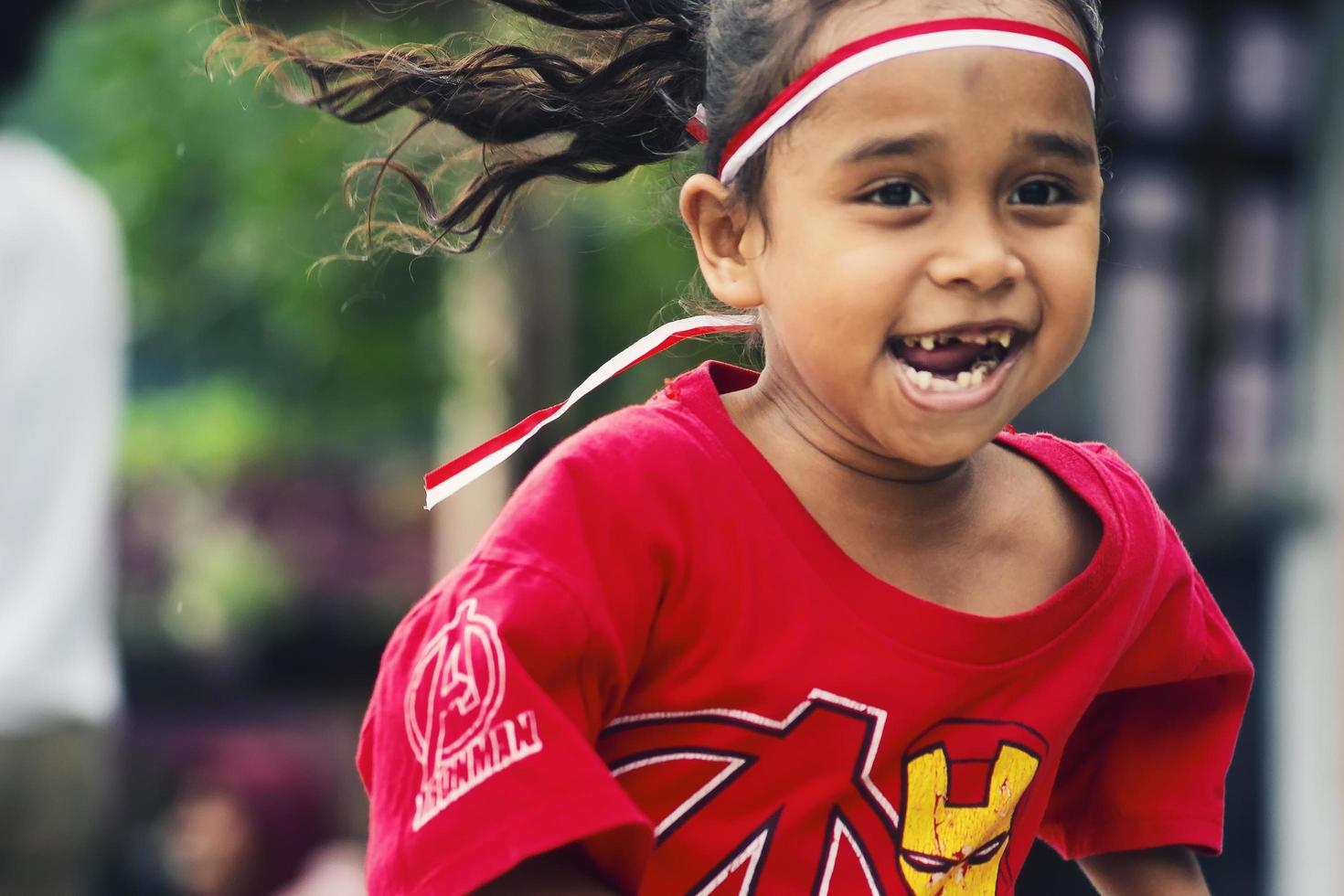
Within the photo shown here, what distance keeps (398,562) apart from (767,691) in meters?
10.2

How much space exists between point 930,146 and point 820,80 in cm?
13

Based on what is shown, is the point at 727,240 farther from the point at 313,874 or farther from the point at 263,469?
the point at 263,469

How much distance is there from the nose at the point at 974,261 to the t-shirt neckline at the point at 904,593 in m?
0.25

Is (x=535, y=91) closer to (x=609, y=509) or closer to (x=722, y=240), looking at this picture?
(x=722, y=240)

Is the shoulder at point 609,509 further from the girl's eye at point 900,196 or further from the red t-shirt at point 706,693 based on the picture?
the girl's eye at point 900,196

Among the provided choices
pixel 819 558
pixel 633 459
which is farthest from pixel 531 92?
pixel 819 558

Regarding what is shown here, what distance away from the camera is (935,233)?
5.51ft

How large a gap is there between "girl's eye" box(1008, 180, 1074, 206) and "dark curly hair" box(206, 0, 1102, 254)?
0.46m

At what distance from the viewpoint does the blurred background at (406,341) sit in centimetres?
359

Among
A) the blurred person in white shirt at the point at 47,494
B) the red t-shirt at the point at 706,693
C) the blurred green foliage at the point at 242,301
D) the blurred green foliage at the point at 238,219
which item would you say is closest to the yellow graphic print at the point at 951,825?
the red t-shirt at the point at 706,693

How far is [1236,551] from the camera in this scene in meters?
6.30

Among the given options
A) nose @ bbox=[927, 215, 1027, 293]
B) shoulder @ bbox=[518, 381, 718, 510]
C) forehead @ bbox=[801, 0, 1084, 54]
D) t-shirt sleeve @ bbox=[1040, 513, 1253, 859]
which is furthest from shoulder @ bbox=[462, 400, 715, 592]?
t-shirt sleeve @ bbox=[1040, 513, 1253, 859]

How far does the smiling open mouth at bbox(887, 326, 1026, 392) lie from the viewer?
172 centimetres

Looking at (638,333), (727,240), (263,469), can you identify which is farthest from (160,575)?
(727,240)
